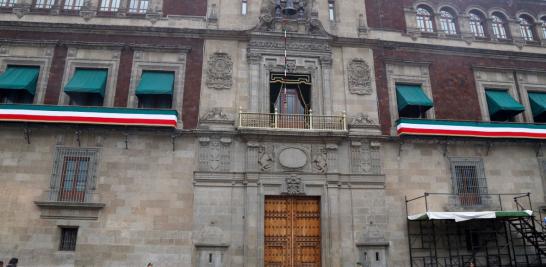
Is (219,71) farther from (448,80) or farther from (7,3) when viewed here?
(448,80)

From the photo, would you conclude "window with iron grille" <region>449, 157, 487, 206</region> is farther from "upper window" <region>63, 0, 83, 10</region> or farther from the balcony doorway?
"upper window" <region>63, 0, 83, 10</region>

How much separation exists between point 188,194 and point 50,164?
6.07m


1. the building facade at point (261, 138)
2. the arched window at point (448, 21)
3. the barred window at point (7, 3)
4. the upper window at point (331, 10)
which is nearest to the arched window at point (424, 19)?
the building facade at point (261, 138)

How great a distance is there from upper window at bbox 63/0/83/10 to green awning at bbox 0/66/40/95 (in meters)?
3.59

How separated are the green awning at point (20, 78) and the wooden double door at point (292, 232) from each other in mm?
11768

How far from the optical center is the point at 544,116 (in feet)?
72.0

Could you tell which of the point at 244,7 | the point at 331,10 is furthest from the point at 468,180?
the point at 244,7

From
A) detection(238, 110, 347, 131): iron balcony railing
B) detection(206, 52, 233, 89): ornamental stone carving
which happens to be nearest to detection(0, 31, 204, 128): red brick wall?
detection(206, 52, 233, 89): ornamental stone carving

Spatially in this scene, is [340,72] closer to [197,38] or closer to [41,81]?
[197,38]

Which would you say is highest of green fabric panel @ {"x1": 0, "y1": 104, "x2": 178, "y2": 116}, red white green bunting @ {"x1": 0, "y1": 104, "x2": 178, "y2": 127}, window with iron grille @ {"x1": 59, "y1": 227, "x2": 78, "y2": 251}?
green fabric panel @ {"x1": 0, "y1": 104, "x2": 178, "y2": 116}

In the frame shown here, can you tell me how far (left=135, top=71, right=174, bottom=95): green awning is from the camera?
1892 cm

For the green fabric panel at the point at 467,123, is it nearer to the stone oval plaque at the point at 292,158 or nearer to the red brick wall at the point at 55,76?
the stone oval plaque at the point at 292,158

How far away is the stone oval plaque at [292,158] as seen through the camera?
18969mm

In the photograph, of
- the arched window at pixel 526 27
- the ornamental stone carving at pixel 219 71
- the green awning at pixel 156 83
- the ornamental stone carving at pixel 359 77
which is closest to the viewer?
the green awning at pixel 156 83
